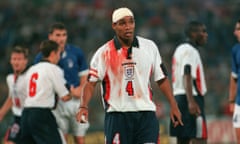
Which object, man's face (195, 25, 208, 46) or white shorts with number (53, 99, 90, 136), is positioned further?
white shorts with number (53, 99, 90, 136)

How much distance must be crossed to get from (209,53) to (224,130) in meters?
4.64

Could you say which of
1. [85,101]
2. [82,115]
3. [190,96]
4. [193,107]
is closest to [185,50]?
[190,96]

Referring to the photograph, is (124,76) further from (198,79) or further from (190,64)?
(198,79)

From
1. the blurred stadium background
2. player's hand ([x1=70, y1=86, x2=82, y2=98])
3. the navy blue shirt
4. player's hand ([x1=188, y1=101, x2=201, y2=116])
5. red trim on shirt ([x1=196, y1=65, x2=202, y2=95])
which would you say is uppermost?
the blurred stadium background

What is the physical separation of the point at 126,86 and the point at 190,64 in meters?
3.06

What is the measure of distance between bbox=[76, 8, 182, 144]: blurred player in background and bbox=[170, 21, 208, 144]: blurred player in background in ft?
9.40

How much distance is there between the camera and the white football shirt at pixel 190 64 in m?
11.8

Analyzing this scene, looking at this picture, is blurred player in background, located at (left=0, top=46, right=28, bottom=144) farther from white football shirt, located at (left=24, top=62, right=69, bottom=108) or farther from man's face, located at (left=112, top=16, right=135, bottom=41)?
man's face, located at (left=112, top=16, right=135, bottom=41)

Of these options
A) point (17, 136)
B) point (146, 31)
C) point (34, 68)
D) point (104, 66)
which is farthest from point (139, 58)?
point (146, 31)

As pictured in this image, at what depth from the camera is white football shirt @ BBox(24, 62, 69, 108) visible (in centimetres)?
1110

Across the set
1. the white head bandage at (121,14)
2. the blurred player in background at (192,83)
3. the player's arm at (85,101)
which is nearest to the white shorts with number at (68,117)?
the blurred player in background at (192,83)

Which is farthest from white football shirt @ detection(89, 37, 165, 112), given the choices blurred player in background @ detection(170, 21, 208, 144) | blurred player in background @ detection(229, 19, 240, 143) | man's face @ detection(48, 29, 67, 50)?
man's face @ detection(48, 29, 67, 50)

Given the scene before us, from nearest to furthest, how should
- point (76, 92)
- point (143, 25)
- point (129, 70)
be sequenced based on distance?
point (129, 70) < point (76, 92) < point (143, 25)

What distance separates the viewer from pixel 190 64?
462 inches
